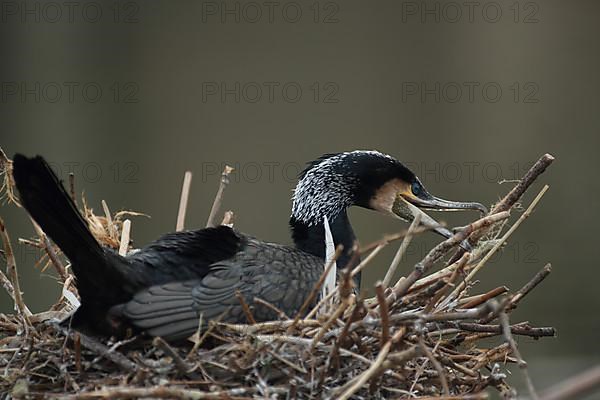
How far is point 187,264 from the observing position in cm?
227

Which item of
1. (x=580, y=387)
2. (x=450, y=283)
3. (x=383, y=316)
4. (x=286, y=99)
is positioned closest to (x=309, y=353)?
(x=383, y=316)

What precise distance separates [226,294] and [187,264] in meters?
0.15

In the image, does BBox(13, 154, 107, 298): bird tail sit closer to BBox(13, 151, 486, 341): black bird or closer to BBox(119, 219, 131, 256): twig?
BBox(13, 151, 486, 341): black bird

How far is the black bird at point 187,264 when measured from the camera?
2.03 meters

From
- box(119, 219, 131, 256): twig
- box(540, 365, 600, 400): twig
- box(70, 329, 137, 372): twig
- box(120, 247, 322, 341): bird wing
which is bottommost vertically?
box(70, 329, 137, 372): twig

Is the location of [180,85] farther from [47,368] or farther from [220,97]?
[47,368]

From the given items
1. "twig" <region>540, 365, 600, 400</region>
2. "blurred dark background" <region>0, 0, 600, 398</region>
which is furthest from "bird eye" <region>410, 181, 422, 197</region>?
"twig" <region>540, 365, 600, 400</region>

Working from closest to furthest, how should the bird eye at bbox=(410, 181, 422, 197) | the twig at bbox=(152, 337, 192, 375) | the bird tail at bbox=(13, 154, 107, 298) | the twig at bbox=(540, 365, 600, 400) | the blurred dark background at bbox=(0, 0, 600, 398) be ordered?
the twig at bbox=(540, 365, 600, 400), the twig at bbox=(152, 337, 192, 375), the bird tail at bbox=(13, 154, 107, 298), the bird eye at bbox=(410, 181, 422, 197), the blurred dark background at bbox=(0, 0, 600, 398)

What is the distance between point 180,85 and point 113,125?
303 millimetres

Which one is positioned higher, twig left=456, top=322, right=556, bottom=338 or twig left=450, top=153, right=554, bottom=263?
twig left=450, top=153, right=554, bottom=263

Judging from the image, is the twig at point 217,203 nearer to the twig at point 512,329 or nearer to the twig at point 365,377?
the twig at point 512,329

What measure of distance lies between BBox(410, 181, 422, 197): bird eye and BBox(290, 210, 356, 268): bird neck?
18 centimetres

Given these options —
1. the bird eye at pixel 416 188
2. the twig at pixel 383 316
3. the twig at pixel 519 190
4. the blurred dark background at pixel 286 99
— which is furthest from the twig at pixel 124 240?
the blurred dark background at pixel 286 99

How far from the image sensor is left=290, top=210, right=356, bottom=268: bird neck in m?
2.61
